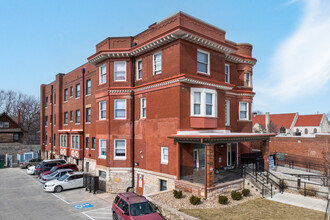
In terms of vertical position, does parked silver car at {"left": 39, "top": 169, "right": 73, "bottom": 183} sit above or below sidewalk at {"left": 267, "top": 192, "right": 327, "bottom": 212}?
below

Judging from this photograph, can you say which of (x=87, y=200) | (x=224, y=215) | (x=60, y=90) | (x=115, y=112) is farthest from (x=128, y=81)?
(x=60, y=90)

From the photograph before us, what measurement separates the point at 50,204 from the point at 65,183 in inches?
166

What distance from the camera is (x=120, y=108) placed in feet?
70.2

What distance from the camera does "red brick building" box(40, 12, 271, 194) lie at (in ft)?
55.5

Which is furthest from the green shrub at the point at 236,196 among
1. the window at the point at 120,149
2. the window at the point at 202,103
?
the window at the point at 120,149

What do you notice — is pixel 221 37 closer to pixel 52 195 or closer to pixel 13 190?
pixel 52 195

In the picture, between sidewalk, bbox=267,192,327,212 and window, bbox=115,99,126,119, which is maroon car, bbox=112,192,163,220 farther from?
window, bbox=115,99,126,119

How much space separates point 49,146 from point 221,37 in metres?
34.5

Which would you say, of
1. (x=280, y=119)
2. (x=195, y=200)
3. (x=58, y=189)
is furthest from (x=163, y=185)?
(x=280, y=119)

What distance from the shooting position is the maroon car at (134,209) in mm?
11562

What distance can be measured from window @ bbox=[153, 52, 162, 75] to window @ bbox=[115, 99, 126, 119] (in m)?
4.37

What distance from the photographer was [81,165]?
2912 cm

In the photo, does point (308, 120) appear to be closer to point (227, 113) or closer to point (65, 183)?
point (227, 113)

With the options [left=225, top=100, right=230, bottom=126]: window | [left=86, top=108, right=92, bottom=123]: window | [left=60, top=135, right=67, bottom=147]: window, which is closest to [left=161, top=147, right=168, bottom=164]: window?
[left=225, top=100, right=230, bottom=126]: window
